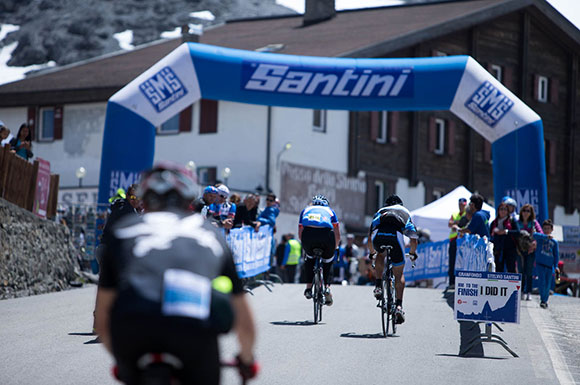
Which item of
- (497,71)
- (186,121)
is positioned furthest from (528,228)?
(497,71)

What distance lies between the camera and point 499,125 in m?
21.8

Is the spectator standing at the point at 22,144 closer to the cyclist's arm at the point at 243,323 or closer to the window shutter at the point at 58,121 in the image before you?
the cyclist's arm at the point at 243,323

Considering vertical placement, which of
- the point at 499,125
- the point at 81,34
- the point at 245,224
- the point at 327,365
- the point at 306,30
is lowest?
the point at 327,365

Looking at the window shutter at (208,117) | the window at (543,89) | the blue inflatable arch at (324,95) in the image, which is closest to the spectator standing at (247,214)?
the blue inflatable arch at (324,95)

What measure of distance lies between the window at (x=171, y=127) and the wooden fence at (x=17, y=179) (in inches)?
828

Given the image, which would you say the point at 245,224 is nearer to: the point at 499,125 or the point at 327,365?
the point at 499,125

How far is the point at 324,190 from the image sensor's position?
42594 millimetres

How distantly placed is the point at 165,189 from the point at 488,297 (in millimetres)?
8291

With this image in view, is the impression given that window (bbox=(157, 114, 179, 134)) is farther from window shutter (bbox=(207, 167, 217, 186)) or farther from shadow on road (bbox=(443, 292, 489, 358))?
shadow on road (bbox=(443, 292, 489, 358))

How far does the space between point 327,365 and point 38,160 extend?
1177cm

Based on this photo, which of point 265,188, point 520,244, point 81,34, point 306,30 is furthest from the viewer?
point 81,34

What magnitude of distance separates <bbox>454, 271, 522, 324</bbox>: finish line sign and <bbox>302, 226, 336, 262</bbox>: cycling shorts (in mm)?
2924

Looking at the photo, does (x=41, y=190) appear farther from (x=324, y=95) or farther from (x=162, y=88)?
(x=324, y=95)

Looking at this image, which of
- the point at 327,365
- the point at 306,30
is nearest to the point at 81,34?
the point at 306,30
